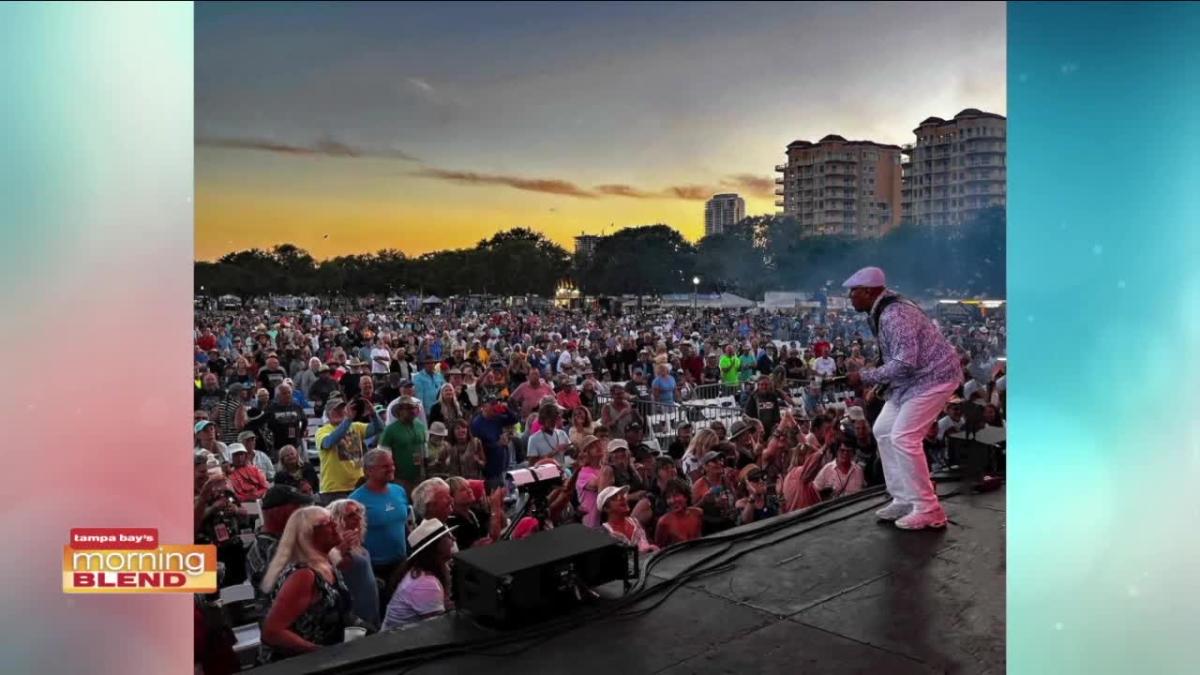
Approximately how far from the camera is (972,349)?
7.12 meters

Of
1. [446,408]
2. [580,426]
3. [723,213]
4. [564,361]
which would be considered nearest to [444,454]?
[446,408]

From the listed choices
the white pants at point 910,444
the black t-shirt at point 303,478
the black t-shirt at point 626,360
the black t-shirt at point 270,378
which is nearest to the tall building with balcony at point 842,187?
the black t-shirt at point 626,360

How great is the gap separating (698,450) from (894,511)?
61.4 inches

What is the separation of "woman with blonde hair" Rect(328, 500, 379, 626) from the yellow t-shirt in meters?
1.44

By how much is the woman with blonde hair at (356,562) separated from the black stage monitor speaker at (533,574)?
0.75 m

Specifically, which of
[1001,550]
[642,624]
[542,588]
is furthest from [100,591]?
[1001,550]

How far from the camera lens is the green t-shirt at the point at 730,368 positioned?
26.4 feet

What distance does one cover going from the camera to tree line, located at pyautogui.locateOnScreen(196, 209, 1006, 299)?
944 centimetres

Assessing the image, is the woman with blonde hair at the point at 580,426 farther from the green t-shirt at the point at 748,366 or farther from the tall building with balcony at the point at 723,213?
the tall building with balcony at the point at 723,213

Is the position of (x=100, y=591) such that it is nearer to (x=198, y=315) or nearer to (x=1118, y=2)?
(x=1118, y=2)

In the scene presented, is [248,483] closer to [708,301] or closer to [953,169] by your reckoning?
[953,169]

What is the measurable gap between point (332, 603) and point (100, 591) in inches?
27.3

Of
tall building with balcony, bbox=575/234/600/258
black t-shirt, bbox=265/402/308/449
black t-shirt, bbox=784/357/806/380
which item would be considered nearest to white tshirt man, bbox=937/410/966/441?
black t-shirt, bbox=784/357/806/380

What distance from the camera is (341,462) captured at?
443 cm
